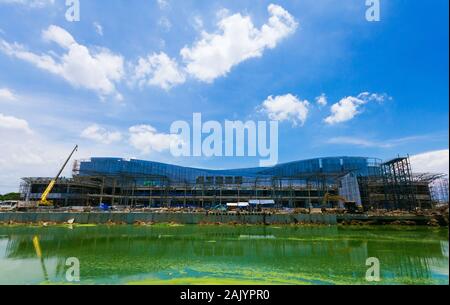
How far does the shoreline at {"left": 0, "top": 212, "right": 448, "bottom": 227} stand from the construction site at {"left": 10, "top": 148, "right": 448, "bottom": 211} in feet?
18.5

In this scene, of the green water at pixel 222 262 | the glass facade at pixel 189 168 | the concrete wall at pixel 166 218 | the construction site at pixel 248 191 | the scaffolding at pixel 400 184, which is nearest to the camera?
the green water at pixel 222 262

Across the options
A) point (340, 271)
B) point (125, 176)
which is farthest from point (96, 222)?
point (340, 271)

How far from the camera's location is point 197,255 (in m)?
16.1

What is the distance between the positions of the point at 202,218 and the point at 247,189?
959 inches

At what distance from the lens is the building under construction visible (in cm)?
4472

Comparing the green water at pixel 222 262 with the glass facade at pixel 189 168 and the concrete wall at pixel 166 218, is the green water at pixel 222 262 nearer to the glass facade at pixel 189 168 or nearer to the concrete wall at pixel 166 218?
the concrete wall at pixel 166 218

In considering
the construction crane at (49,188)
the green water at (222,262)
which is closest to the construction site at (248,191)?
the construction crane at (49,188)

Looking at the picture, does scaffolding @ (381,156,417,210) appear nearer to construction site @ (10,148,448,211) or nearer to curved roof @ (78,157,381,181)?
construction site @ (10,148,448,211)

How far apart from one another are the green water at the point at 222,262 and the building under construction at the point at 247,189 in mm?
27384

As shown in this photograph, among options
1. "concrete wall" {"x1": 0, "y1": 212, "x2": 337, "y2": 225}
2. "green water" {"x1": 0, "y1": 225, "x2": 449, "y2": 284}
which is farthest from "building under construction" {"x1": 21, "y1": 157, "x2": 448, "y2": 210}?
"green water" {"x1": 0, "y1": 225, "x2": 449, "y2": 284}

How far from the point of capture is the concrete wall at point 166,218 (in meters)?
34.6

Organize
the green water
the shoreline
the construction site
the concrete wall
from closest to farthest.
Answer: the green water
the shoreline
the concrete wall
the construction site
